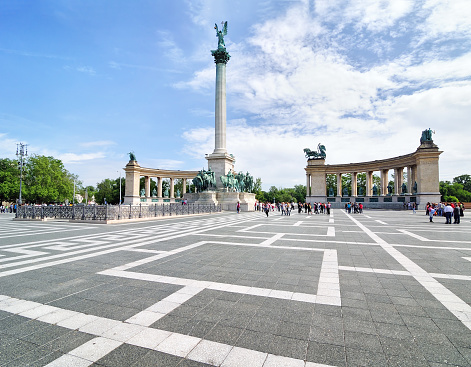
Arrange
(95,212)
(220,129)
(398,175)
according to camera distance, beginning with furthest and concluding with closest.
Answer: (398,175), (220,129), (95,212)

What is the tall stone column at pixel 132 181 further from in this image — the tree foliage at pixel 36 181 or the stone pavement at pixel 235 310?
the stone pavement at pixel 235 310

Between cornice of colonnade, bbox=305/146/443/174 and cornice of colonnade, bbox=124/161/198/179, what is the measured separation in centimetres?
3259

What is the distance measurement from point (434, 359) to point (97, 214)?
848 inches

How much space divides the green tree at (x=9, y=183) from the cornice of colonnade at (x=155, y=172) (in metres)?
22.6

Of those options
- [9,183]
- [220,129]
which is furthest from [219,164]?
[9,183]

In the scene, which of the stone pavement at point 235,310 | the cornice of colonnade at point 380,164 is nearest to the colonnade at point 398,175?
the cornice of colonnade at point 380,164

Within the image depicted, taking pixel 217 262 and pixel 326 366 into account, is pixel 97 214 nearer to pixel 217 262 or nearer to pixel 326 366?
pixel 217 262

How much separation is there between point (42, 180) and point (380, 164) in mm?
74984

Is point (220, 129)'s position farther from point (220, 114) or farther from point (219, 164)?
point (219, 164)

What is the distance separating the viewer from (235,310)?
4223 millimetres

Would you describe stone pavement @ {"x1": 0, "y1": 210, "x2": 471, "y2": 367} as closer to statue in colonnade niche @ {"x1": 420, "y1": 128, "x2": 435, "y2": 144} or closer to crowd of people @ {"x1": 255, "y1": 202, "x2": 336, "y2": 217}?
crowd of people @ {"x1": 255, "y1": 202, "x2": 336, "y2": 217}

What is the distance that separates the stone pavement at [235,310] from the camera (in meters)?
3.03

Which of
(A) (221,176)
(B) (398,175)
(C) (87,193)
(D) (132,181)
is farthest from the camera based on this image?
(C) (87,193)

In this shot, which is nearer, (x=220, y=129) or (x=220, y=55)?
(x=220, y=129)
